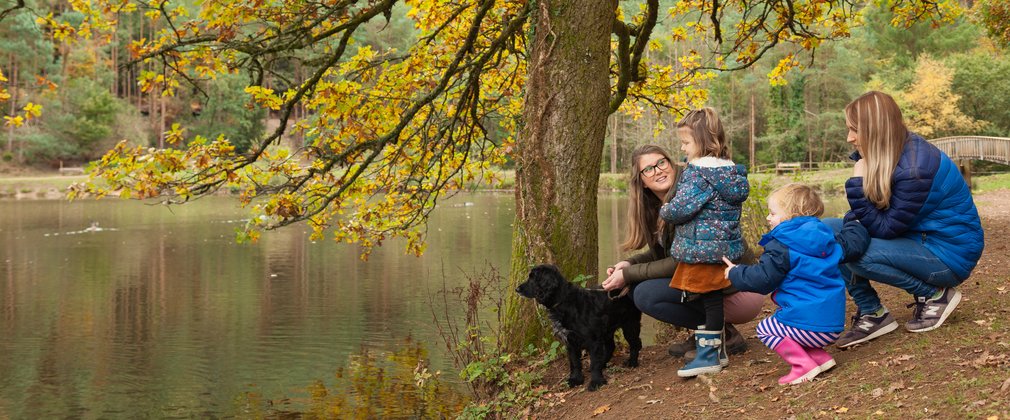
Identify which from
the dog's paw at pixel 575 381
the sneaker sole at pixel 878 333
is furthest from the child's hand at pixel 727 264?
the dog's paw at pixel 575 381

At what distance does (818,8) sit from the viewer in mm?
8383

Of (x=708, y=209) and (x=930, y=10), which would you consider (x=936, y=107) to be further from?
(x=708, y=209)

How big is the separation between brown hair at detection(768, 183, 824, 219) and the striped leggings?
1.82 ft

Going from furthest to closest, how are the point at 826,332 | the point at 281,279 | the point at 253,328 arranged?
the point at 281,279
the point at 253,328
the point at 826,332

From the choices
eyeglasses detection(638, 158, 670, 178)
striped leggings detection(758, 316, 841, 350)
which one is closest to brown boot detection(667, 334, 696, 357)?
striped leggings detection(758, 316, 841, 350)

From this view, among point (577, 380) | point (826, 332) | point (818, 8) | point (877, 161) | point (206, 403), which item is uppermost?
point (818, 8)

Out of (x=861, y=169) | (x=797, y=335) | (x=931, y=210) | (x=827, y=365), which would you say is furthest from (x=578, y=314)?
(x=931, y=210)

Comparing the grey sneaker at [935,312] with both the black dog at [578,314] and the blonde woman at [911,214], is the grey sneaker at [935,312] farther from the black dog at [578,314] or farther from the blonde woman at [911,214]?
the black dog at [578,314]

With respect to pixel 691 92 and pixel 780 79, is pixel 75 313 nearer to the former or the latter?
pixel 691 92

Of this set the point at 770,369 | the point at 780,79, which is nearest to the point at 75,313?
the point at 780,79

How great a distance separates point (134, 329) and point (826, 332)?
411 inches

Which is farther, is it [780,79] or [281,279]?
[281,279]

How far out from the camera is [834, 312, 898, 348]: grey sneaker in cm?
476

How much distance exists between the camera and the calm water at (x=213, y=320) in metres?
8.94
